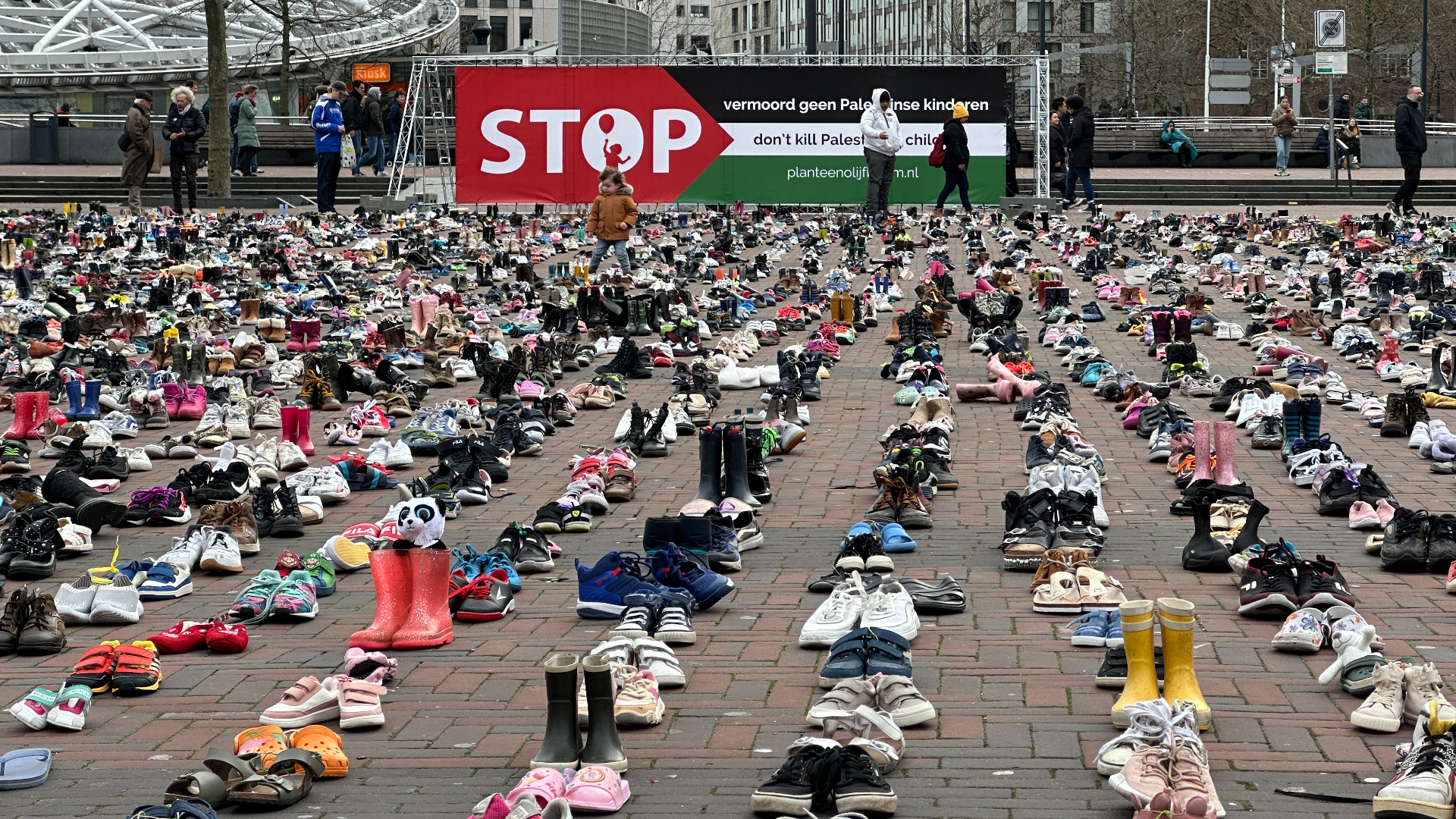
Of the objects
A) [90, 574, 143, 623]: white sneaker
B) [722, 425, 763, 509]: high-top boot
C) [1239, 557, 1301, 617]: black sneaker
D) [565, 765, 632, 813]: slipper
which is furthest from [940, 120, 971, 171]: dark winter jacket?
[565, 765, 632, 813]: slipper

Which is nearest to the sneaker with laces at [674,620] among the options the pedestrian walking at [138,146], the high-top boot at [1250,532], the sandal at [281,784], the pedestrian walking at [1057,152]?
the sandal at [281,784]

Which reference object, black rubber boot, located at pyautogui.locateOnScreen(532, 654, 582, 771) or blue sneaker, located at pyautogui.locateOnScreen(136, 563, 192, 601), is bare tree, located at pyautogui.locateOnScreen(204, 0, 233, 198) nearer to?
blue sneaker, located at pyautogui.locateOnScreen(136, 563, 192, 601)

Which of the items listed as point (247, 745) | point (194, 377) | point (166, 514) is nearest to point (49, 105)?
point (194, 377)

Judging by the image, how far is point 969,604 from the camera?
6.51 metres

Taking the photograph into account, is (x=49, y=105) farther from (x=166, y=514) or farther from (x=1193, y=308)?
(x=166, y=514)

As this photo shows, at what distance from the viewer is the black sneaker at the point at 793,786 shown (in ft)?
13.9

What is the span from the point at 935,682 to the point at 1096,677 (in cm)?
53

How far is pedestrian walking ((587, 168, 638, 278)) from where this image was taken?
18609 mm

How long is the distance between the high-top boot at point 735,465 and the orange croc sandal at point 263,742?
146 inches

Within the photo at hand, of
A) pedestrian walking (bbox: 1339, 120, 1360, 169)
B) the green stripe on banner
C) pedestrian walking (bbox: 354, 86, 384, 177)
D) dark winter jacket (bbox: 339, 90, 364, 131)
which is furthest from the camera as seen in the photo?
pedestrian walking (bbox: 1339, 120, 1360, 169)

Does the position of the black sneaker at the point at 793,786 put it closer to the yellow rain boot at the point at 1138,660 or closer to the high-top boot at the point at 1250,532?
the yellow rain boot at the point at 1138,660

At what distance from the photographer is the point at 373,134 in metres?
34.2

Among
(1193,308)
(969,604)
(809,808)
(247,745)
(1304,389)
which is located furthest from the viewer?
(1193,308)

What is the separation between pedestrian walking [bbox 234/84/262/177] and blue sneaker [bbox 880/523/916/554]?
96.8 feet
